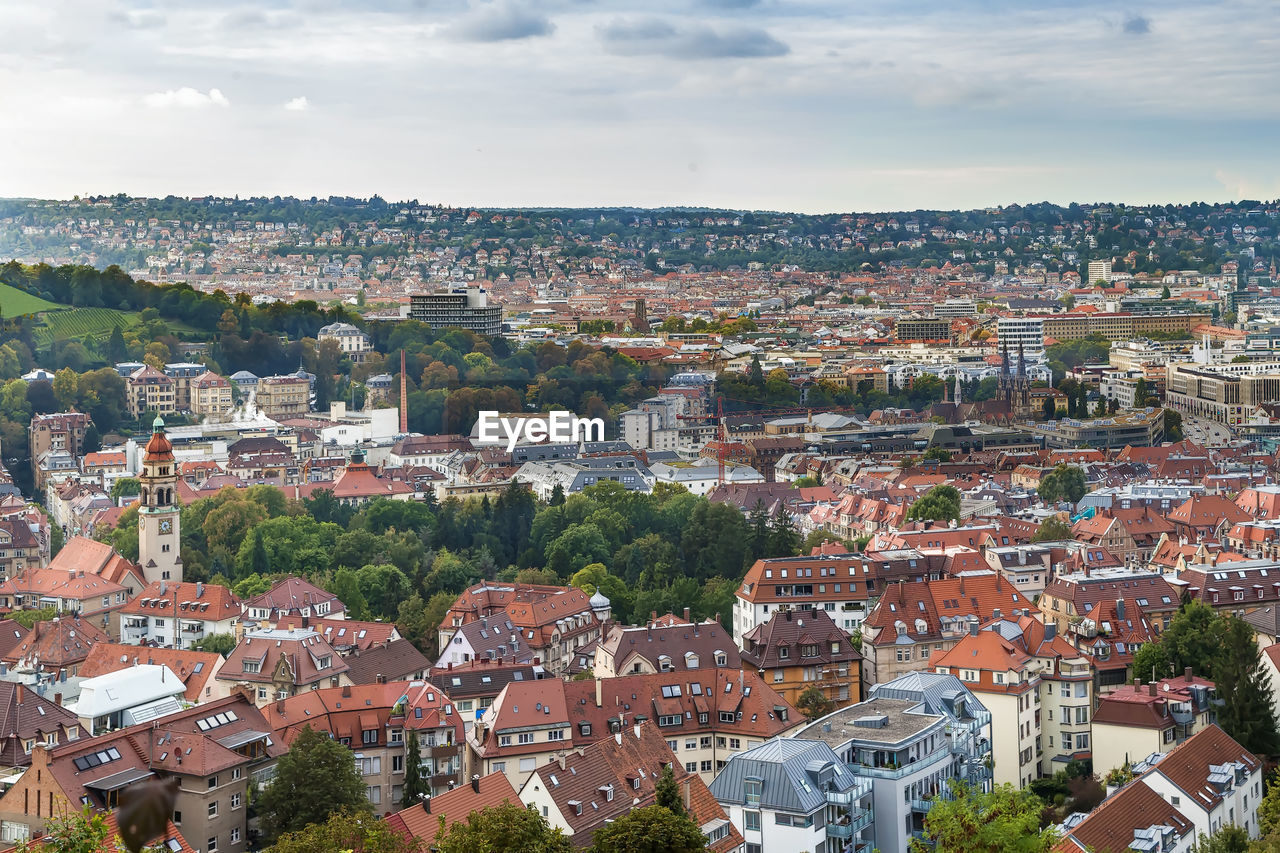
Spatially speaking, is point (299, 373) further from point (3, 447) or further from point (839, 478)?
point (839, 478)

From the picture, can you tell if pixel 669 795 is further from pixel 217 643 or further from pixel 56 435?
pixel 56 435

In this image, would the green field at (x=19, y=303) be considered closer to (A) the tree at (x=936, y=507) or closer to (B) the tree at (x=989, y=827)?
(A) the tree at (x=936, y=507)

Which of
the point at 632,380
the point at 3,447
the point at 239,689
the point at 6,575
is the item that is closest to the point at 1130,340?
the point at 632,380

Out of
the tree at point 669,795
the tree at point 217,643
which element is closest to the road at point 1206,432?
the tree at point 217,643

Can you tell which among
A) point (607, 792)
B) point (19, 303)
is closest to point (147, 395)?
point (19, 303)

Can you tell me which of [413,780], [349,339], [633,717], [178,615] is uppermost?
[349,339]

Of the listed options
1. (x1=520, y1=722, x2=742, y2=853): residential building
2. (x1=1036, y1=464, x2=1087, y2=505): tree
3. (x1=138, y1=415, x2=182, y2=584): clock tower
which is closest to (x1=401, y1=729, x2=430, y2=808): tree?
(x1=520, y1=722, x2=742, y2=853): residential building
